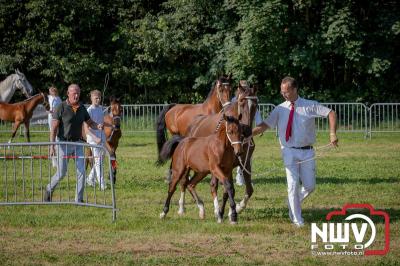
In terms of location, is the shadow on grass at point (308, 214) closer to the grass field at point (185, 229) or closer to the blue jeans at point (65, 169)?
the grass field at point (185, 229)

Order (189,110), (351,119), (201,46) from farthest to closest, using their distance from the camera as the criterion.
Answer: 1. (201,46)
2. (351,119)
3. (189,110)

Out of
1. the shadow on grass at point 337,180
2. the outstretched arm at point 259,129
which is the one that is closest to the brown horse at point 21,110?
the shadow on grass at point 337,180

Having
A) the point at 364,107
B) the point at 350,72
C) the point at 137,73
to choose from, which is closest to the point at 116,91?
the point at 137,73

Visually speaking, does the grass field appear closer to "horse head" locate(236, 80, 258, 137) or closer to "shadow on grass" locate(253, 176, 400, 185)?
"shadow on grass" locate(253, 176, 400, 185)

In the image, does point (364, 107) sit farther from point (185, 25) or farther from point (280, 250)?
point (280, 250)

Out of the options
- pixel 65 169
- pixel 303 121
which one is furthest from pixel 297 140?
pixel 65 169

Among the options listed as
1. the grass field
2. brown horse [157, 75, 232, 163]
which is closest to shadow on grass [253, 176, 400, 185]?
the grass field

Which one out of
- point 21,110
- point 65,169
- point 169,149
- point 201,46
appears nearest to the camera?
point 169,149

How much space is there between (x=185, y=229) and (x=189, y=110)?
6.41 m

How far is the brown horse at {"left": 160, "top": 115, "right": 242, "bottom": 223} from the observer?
11.1 m

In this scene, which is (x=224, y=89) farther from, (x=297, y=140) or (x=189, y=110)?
(x=297, y=140)

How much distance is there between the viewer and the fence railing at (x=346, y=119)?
29.6 meters

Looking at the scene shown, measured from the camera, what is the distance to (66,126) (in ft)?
44.0

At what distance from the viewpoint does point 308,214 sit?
12.2 metres
